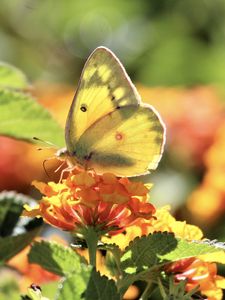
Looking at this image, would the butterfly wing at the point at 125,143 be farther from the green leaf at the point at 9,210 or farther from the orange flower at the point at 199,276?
the orange flower at the point at 199,276

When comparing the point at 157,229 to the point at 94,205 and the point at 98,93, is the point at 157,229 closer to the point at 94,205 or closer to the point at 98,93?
the point at 94,205

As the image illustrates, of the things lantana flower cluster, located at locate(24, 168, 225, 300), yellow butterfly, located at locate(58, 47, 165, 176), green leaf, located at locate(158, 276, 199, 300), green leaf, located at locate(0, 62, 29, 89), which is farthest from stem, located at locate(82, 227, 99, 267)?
green leaf, located at locate(0, 62, 29, 89)

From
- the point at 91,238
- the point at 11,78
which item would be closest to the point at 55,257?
the point at 91,238

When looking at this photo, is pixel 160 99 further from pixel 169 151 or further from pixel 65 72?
pixel 65 72

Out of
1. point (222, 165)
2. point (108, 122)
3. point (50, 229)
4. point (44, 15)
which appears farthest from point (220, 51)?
point (108, 122)

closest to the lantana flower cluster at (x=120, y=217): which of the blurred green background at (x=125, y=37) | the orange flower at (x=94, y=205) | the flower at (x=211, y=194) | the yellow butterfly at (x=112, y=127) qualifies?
the orange flower at (x=94, y=205)
